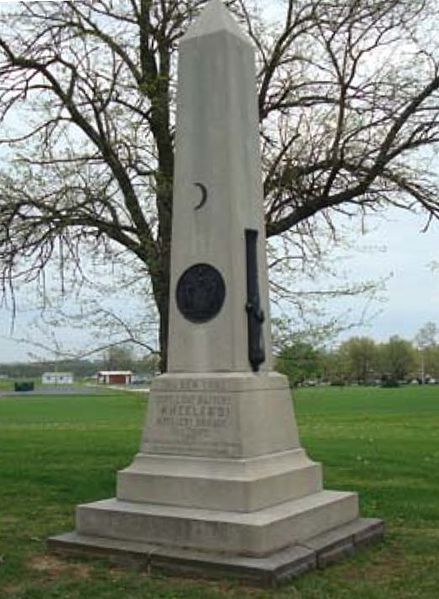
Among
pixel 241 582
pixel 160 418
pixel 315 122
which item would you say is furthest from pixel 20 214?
pixel 241 582

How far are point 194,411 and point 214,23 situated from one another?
3.28m

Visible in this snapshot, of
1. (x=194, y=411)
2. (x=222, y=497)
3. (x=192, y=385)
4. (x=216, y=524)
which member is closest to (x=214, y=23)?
(x=192, y=385)

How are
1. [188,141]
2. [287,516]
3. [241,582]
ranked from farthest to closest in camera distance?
[188,141] < [287,516] < [241,582]

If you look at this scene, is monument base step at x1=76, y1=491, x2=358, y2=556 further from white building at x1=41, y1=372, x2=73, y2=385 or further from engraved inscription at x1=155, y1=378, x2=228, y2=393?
white building at x1=41, y1=372, x2=73, y2=385

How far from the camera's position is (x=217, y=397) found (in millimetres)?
6918

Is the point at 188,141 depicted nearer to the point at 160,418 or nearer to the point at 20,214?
the point at 160,418

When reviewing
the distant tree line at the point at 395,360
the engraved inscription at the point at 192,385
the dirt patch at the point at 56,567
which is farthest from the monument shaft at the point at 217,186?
the distant tree line at the point at 395,360

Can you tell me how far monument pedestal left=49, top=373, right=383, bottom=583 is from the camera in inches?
243

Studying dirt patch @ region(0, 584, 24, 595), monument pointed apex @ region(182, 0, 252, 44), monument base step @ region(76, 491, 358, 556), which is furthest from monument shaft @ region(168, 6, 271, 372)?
dirt patch @ region(0, 584, 24, 595)

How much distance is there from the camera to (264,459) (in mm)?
6871

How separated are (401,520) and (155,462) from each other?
2.61 meters

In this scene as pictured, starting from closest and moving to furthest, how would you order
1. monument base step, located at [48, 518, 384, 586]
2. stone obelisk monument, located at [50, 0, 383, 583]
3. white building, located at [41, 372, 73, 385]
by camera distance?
monument base step, located at [48, 518, 384, 586]
stone obelisk monument, located at [50, 0, 383, 583]
white building, located at [41, 372, 73, 385]

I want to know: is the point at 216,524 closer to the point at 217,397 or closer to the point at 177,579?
the point at 177,579

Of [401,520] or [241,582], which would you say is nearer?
[241,582]
